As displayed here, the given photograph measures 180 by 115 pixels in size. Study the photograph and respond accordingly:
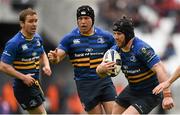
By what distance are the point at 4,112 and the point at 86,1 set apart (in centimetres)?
525

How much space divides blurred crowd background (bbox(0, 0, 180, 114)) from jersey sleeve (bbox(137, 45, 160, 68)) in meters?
10.2

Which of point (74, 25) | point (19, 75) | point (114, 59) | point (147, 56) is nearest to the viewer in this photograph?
point (147, 56)

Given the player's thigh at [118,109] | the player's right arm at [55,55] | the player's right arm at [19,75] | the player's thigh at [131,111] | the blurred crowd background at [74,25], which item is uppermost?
the player's right arm at [55,55]

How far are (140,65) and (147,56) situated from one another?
29cm

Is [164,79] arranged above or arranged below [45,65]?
above

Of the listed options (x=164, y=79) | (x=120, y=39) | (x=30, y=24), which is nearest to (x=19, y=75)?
(x=30, y=24)

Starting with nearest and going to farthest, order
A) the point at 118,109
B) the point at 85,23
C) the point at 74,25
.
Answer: the point at 118,109
the point at 85,23
the point at 74,25

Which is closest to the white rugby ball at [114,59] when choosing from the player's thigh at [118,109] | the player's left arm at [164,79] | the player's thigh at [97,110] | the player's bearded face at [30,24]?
the player's left arm at [164,79]

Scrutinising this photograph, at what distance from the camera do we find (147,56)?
12.4 metres

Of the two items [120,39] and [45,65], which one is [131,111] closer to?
[120,39]

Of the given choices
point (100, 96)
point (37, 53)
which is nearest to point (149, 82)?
point (100, 96)

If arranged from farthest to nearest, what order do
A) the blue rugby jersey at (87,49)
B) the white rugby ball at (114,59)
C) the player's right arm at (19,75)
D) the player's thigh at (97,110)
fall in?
1. the player's thigh at (97,110)
2. the blue rugby jersey at (87,49)
3. the player's right arm at (19,75)
4. the white rugby ball at (114,59)

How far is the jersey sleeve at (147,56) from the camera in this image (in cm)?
1238

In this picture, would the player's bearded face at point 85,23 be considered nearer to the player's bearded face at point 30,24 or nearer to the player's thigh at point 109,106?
the player's bearded face at point 30,24
